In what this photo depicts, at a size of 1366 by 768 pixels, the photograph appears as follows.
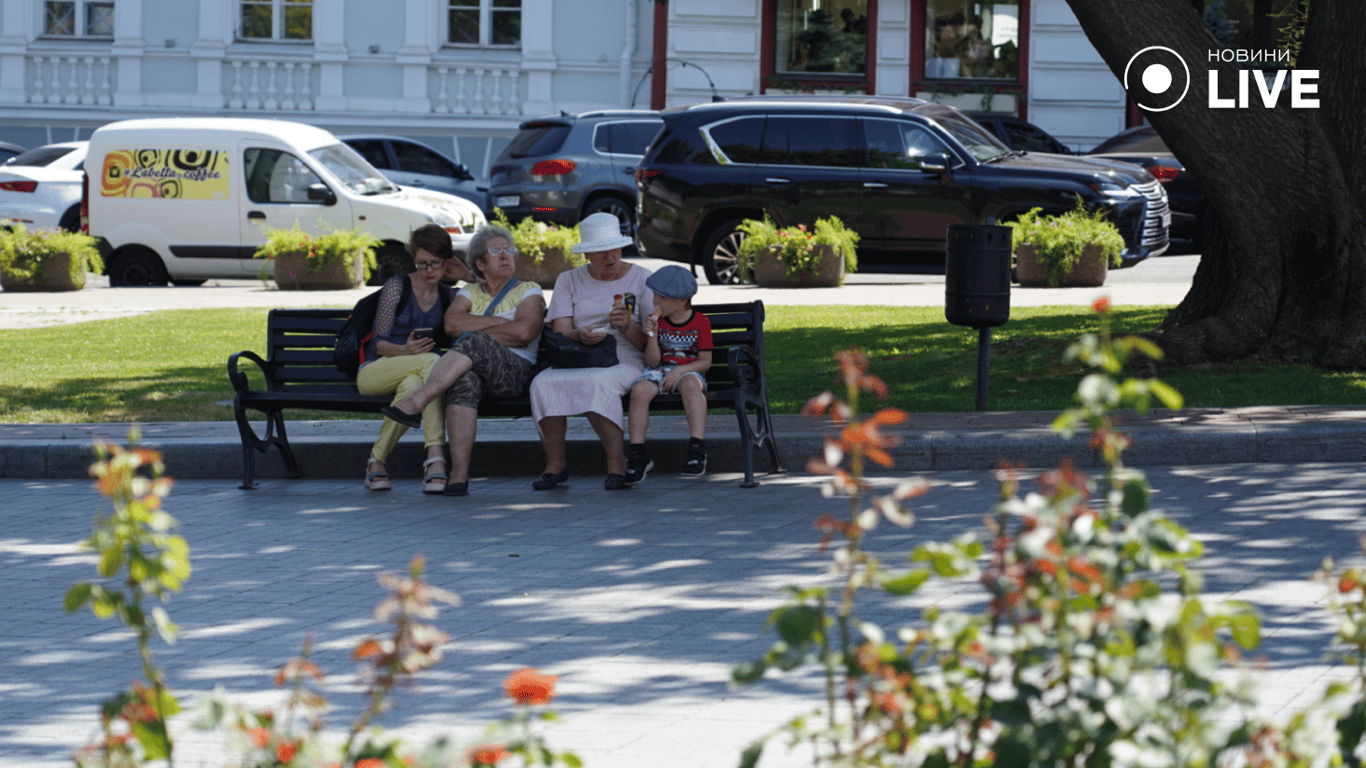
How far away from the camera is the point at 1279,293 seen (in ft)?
34.6

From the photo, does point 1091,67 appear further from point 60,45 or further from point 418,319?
point 418,319

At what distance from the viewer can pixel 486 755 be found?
232 cm

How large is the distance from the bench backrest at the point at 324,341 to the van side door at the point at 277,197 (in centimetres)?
934

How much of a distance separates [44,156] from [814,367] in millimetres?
15399

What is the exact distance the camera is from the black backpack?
869 cm

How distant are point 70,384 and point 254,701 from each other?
6741 mm

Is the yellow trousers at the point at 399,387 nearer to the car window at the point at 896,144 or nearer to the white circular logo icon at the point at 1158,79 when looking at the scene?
the white circular logo icon at the point at 1158,79

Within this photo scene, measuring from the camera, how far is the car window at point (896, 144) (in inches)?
684

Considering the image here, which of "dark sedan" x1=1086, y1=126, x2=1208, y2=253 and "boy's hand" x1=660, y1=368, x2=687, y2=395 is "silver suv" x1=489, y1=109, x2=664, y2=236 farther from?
"boy's hand" x1=660, y1=368, x2=687, y2=395

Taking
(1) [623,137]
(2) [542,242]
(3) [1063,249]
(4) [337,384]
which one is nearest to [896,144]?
(3) [1063,249]

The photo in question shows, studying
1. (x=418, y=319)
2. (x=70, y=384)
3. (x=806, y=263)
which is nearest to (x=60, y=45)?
(x=806, y=263)

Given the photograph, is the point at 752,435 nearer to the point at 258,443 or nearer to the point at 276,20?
the point at 258,443

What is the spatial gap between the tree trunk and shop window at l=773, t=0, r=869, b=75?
721 inches

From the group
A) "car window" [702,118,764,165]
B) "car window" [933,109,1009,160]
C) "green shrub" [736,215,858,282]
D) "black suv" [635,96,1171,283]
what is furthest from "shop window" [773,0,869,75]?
"green shrub" [736,215,858,282]
